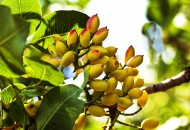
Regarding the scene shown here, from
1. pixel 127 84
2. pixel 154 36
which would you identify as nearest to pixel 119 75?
pixel 127 84

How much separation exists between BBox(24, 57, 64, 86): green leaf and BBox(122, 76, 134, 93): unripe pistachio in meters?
0.18

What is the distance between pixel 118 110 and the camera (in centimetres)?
118

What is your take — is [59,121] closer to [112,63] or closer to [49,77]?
[49,77]

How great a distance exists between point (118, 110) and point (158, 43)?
1281mm

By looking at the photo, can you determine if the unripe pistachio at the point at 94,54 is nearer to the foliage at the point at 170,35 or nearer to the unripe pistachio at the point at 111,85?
the unripe pistachio at the point at 111,85

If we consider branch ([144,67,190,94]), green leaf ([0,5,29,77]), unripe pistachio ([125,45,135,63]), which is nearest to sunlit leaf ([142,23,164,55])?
branch ([144,67,190,94])

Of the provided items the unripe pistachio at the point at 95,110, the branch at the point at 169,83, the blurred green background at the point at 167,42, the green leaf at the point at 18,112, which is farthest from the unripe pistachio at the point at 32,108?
the blurred green background at the point at 167,42

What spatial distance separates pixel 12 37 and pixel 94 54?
0.26m

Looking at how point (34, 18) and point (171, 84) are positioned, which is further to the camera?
point (171, 84)

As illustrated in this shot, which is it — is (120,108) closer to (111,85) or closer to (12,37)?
(111,85)

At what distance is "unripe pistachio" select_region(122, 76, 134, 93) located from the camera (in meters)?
1.15

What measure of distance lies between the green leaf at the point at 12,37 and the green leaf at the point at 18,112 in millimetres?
166

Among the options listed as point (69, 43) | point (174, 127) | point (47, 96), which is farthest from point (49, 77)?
point (174, 127)

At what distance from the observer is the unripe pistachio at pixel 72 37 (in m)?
1.15
